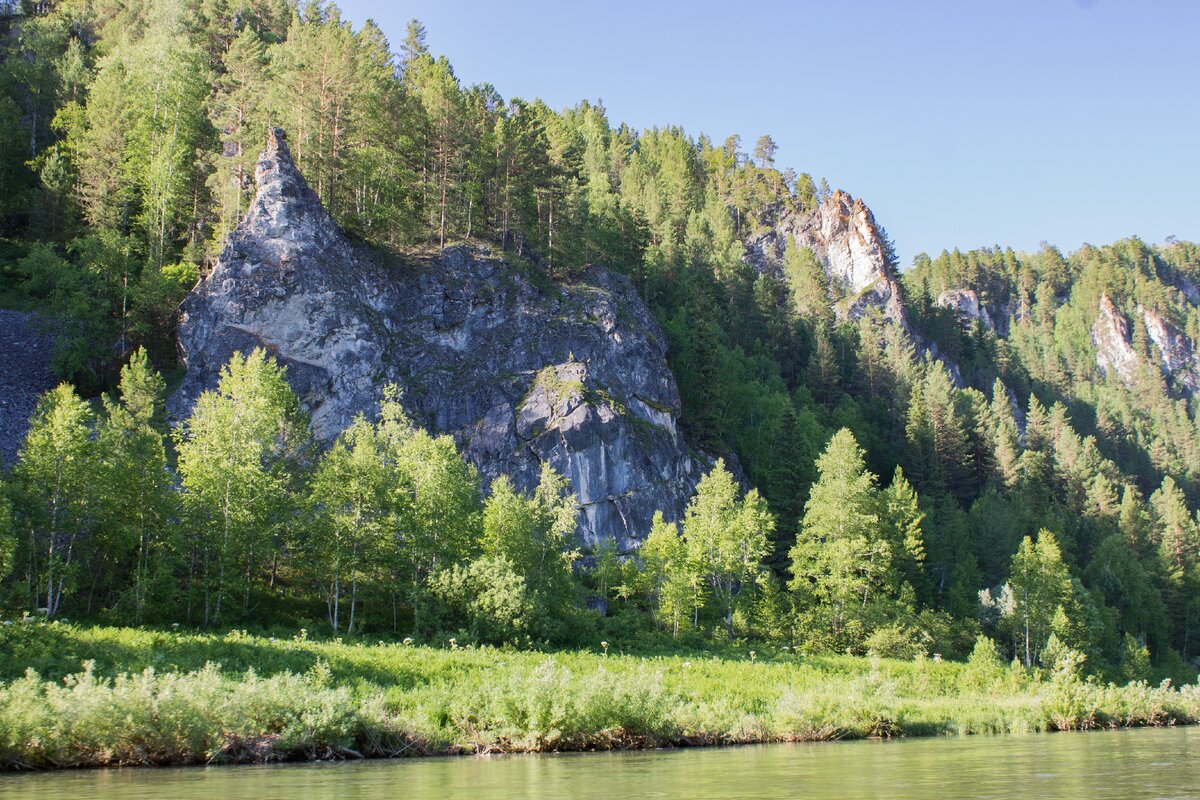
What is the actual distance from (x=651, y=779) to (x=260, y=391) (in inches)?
1309

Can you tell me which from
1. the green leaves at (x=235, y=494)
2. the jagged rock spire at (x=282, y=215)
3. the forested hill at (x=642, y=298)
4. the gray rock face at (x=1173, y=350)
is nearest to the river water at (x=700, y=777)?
the green leaves at (x=235, y=494)

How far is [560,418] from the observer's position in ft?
181

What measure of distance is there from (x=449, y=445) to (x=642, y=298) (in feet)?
140

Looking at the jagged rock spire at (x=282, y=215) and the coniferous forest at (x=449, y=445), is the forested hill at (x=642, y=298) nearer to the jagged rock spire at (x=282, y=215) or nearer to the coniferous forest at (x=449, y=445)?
the coniferous forest at (x=449, y=445)

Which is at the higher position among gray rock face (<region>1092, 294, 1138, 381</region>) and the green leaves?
gray rock face (<region>1092, 294, 1138, 381</region>)

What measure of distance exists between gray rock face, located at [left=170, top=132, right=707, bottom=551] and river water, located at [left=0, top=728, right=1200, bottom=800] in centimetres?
3519

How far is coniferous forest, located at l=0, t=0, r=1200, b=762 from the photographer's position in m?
35.4

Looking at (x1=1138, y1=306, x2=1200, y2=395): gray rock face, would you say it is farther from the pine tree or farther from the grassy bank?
the grassy bank

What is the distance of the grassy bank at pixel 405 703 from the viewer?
17.2 meters

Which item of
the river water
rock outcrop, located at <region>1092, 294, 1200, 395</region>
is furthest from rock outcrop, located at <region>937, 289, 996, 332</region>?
the river water

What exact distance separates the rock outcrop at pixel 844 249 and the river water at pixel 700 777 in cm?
10241

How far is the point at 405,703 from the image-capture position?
73.8 ft

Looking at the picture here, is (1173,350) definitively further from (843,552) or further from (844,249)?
(843,552)

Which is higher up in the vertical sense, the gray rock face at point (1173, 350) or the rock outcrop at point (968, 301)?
the rock outcrop at point (968, 301)
